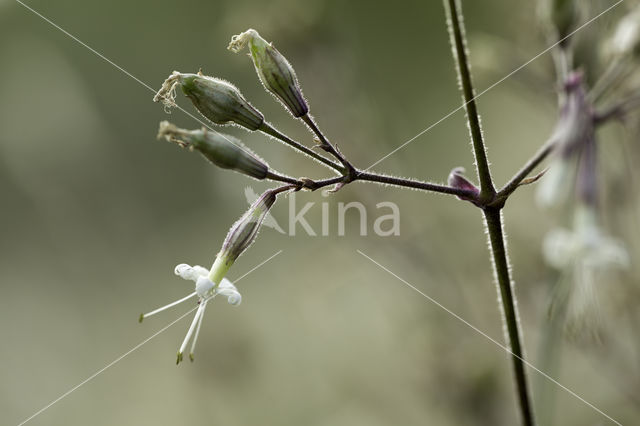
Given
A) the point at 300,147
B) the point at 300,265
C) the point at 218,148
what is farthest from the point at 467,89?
the point at 300,265

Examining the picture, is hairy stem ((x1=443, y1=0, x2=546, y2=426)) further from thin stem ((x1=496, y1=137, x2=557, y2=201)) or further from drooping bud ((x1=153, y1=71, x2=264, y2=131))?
drooping bud ((x1=153, y1=71, x2=264, y2=131))

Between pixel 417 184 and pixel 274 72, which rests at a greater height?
pixel 274 72

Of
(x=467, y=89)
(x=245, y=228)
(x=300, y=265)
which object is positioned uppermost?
(x=300, y=265)

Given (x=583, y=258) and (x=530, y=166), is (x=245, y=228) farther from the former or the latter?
(x=583, y=258)

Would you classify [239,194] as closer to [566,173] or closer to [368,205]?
[368,205]

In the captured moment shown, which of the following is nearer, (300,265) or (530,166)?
(530,166)
